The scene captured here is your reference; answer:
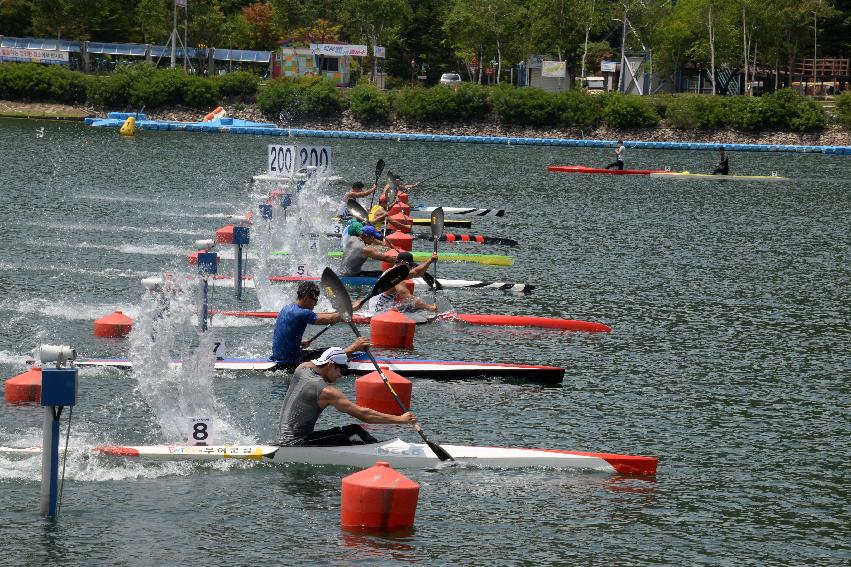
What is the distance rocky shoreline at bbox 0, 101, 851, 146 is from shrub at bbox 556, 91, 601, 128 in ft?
3.76

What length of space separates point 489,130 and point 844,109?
95.4ft

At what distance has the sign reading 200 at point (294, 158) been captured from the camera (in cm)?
3653

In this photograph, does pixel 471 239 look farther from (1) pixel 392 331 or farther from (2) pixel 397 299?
(1) pixel 392 331

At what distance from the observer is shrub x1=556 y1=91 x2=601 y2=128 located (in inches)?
4343

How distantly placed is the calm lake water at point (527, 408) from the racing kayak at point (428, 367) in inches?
8.8

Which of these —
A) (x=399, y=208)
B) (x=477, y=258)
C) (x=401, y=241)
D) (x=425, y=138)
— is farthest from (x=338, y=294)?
(x=425, y=138)

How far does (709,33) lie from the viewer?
111m

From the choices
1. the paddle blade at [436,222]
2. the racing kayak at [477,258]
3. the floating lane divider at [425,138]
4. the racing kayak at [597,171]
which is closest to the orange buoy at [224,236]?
the racing kayak at [477,258]

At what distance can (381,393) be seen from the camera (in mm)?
20344

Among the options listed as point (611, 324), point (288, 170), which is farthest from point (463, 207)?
point (611, 324)

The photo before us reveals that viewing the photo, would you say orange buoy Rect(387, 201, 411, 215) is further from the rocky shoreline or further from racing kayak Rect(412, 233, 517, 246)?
the rocky shoreline

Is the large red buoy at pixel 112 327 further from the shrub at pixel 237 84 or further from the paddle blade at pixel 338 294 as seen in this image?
the shrub at pixel 237 84

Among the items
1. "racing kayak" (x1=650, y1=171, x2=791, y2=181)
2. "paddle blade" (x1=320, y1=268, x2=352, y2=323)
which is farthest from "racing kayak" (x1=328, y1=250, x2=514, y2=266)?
"racing kayak" (x1=650, y1=171, x2=791, y2=181)

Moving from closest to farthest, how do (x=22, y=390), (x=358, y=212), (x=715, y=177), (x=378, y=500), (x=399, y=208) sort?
(x=378, y=500)
(x=22, y=390)
(x=358, y=212)
(x=399, y=208)
(x=715, y=177)
